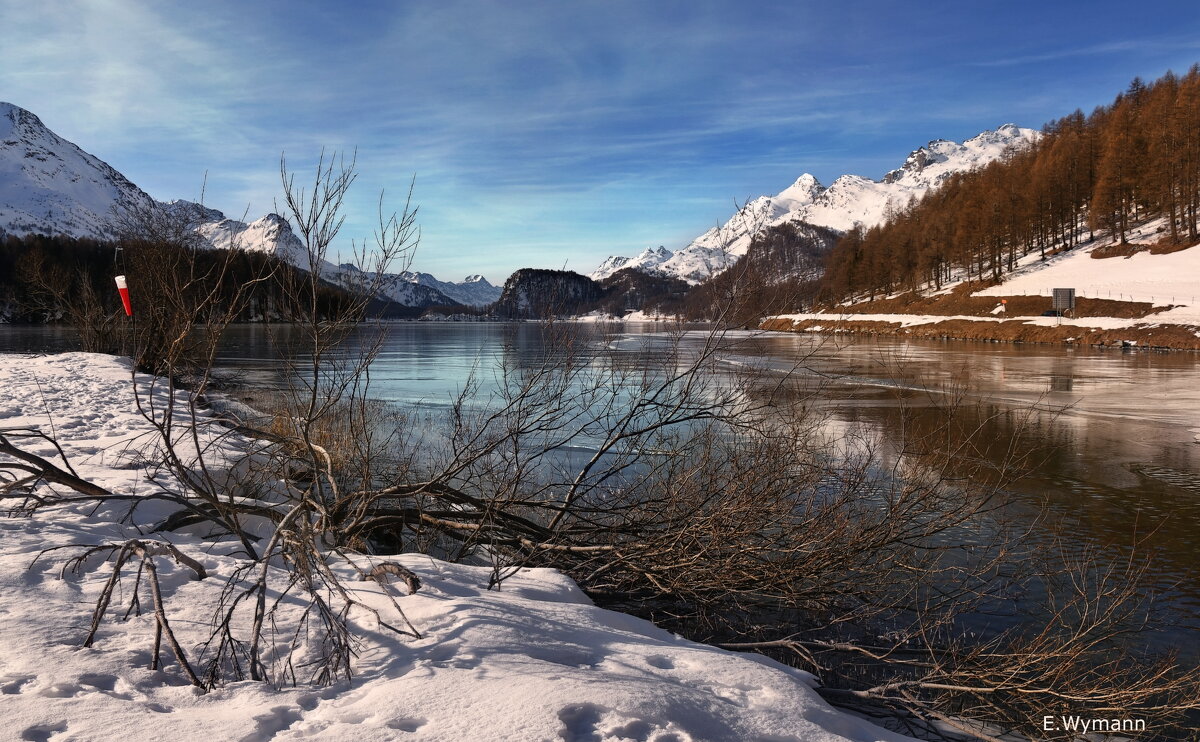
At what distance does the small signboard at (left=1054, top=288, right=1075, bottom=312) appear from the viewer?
44.9 m

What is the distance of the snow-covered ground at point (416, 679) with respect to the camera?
282cm

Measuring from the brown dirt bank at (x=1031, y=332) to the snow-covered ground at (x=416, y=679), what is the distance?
20.3 metres

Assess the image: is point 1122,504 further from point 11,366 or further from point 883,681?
point 11,366

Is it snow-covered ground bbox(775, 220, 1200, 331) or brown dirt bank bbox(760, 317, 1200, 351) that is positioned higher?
snow-covered ground bbox(775, 220, 1200, 331)

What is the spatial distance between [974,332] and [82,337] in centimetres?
5321

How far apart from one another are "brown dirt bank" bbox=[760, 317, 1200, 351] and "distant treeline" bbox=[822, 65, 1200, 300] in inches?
194

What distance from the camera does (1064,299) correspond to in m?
45.4

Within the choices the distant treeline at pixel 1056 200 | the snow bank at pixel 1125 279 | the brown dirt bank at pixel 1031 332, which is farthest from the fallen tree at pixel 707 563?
the distant treeline at pixel 1056 200

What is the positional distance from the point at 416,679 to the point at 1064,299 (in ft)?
176

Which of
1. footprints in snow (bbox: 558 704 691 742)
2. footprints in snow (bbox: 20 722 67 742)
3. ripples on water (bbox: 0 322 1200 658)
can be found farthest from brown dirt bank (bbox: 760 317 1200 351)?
footprints in snow (bbox: 20 722 67 742)

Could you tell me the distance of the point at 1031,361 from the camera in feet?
99.4

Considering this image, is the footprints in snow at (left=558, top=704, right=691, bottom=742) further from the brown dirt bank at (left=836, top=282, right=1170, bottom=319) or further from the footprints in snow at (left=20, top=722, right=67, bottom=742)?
the brown dirt bank at (left=836, top=282, right=1170, bottom=319)

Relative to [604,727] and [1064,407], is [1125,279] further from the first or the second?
[604,727]

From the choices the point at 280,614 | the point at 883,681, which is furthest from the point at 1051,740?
the point at 280,614
